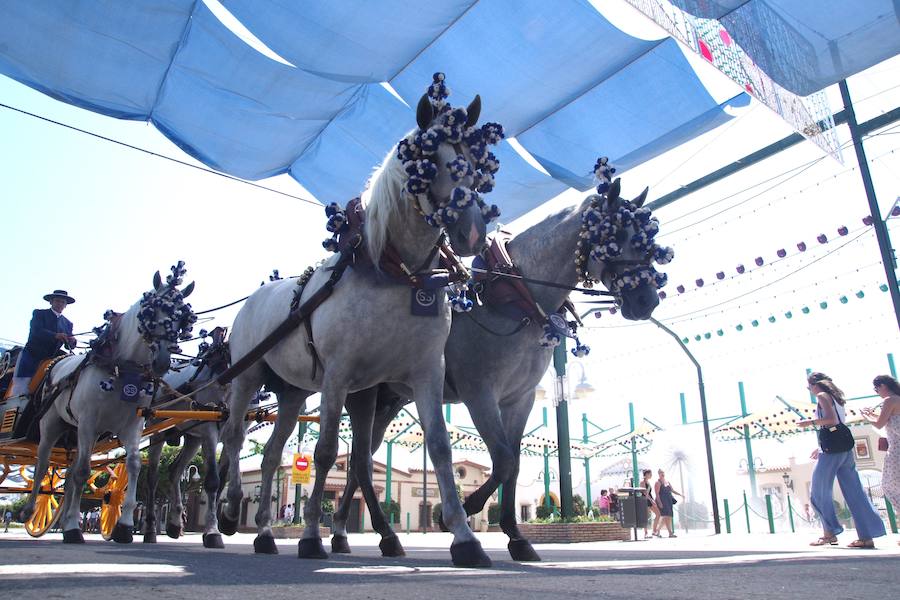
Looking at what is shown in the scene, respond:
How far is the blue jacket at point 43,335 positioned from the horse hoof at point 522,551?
6482 millimetres

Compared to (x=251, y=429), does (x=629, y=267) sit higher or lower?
higher

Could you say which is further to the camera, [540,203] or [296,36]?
[540,203]

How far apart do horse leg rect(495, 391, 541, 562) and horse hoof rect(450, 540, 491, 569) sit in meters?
1.17

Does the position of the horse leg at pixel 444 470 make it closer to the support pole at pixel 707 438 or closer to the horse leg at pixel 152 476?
the horse leg at pixel 152 476

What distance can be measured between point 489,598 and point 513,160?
9.14 m

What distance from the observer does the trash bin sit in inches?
499

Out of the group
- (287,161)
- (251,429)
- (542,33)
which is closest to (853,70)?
(542,33)

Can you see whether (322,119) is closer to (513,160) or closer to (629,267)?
(513,160)

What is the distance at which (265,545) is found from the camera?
16.1 feet

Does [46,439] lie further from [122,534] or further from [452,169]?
[452,169]

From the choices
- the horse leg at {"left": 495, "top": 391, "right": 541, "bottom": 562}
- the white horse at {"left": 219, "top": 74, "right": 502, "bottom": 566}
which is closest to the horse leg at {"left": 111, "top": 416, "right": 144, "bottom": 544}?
the white horse at {"left": 219, "top": 74, "right": 502, "bottom": 566}

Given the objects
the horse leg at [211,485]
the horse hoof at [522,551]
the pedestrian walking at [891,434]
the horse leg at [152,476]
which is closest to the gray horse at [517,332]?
Answer: the horse hoof at [522,551]

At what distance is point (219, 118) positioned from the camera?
356 inches

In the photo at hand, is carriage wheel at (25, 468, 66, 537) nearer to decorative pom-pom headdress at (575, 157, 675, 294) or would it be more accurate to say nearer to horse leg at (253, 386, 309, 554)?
horse leg at (253, 386, 309, 554)
